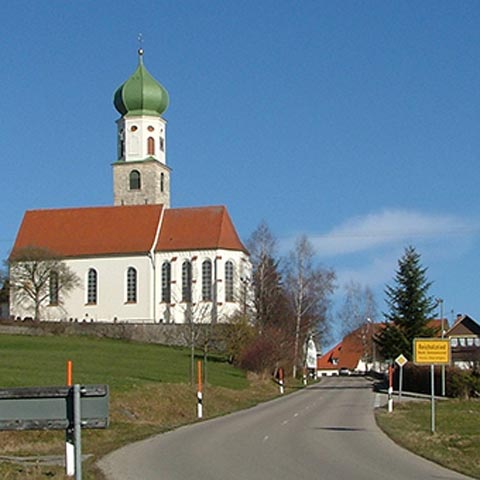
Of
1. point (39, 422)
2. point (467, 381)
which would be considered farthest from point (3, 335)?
point (39, 422)

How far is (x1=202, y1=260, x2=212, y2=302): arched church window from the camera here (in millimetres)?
93062

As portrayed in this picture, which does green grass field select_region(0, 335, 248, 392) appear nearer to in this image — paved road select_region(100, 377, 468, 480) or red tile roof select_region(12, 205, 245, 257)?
paved road select_region(100, 377, 468, 480)

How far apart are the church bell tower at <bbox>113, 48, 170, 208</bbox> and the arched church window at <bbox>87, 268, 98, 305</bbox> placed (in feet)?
34.3

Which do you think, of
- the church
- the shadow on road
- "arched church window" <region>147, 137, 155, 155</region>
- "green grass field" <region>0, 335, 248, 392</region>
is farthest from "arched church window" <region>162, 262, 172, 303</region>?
the shadow on road

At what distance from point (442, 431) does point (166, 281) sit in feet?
223

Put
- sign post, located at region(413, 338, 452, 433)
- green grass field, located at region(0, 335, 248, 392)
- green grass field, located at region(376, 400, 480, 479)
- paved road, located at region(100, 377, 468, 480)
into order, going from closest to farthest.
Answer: paved road, located at region(100, 377, 468, 480) < green grass field, located at region(376, 400, 480, 479) < sign post, located at region(413, 338, 452, 433) < green grass field, located at region(0, 335, 248, 392)

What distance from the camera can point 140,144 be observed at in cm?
10412

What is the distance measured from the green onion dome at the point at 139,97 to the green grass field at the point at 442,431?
6528 cm

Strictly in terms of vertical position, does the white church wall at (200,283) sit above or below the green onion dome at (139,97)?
below

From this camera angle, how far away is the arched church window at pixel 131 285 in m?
94.6

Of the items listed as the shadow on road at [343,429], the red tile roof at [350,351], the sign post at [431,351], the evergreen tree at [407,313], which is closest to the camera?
the shadow on road at [343,429]

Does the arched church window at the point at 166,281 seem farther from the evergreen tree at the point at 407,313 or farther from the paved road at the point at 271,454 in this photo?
the paved road at the point at 271,454

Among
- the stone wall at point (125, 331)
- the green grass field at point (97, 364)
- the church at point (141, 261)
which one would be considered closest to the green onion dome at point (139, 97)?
the church at point (141, 261)

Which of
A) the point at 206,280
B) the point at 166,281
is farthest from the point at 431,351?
the point at 166,281
